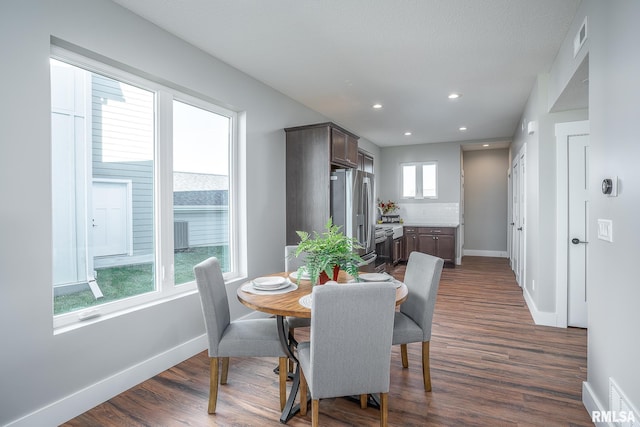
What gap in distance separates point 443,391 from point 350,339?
117cm

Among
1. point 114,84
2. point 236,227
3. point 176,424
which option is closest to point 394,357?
point 176,424

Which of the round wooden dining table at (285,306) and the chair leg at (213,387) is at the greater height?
the round wooden dining table at (285,306)

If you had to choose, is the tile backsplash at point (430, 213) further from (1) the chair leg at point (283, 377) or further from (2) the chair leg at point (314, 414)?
(2) the chair leg at point (314, 414)

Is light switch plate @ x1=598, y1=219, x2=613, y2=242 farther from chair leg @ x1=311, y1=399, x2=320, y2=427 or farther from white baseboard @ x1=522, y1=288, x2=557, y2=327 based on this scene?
white baseboard @ x1=522, y1=288, x2=557, y2=327

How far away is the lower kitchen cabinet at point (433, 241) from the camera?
23.0ft

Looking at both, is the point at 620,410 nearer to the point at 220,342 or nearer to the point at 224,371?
the point at 220,342

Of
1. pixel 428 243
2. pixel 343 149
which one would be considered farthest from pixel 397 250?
pixel 343 149

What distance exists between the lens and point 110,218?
2506mm

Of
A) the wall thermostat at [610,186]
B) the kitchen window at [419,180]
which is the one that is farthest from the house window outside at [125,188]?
the kitchen window at [419,180]

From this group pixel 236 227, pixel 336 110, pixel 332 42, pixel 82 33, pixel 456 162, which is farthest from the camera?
pixel 456 162

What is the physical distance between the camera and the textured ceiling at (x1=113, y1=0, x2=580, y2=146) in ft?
7.92

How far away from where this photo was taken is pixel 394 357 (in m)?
2.95

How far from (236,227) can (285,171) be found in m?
1.00

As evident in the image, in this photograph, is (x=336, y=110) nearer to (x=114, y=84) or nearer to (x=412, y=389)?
(x=114, y=84)
